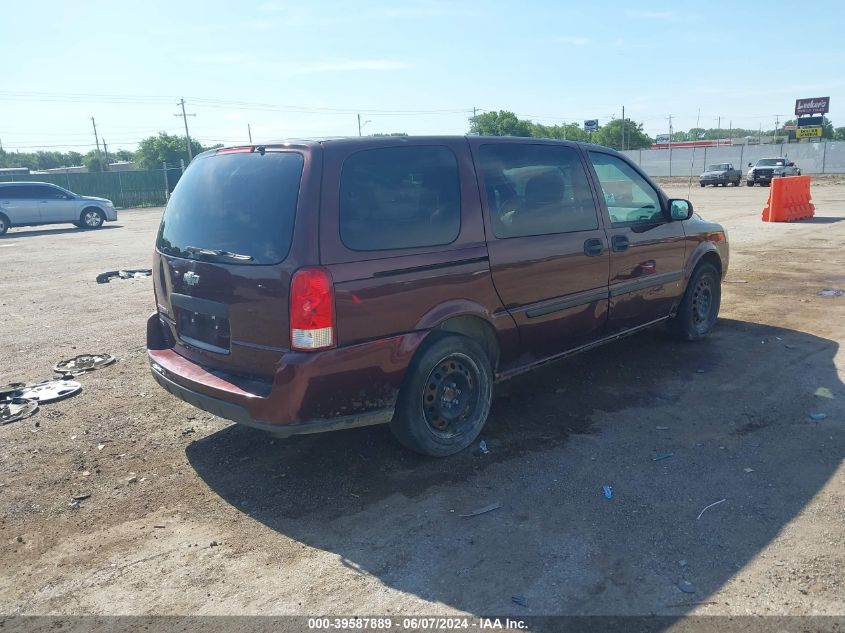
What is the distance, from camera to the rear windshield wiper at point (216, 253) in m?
3.71

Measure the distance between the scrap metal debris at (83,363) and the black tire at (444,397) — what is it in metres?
3.69

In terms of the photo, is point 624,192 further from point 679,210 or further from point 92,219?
point 92,219

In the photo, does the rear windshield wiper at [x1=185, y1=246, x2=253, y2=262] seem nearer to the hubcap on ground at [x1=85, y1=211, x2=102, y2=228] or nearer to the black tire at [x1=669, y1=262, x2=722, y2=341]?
the black tire at [x1=669, y1=262, x2=722, y2=341]

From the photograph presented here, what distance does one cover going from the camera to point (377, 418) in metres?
3.84

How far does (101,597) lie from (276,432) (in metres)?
1.12

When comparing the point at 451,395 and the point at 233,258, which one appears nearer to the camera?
the point at 233,258

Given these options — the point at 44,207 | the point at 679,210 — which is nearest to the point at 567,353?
the point at 679,210

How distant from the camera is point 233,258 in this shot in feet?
12.3

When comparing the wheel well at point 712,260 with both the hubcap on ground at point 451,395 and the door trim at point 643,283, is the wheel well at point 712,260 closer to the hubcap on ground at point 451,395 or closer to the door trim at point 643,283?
the door trim at point 643,283

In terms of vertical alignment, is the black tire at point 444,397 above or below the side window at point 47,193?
below

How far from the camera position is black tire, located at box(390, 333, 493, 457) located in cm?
402

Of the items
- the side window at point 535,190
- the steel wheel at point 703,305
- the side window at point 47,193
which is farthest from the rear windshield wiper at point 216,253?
the side window at point 47,193

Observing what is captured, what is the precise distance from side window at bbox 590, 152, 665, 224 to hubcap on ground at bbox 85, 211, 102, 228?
22494 mm

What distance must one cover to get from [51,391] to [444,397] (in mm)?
3581
